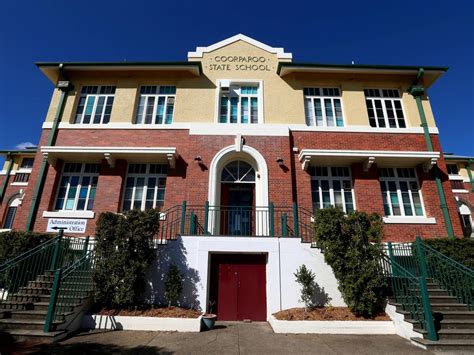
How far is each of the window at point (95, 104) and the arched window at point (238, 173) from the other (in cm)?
622

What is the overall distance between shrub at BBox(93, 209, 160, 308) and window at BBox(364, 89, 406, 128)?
11.0 m

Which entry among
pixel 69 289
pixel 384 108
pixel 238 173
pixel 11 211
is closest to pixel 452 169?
pixel 384 108

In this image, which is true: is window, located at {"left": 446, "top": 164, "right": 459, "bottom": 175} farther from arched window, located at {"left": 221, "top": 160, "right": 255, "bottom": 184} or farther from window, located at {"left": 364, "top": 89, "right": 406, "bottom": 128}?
arched window, located at {"left": 221, "top": 160, "right": 255, "bottom": 184}

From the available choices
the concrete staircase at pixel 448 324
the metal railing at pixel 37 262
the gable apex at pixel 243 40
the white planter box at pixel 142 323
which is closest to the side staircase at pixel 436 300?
the concrete staircase at pixel 448 324

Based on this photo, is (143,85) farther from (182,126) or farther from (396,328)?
(396,328)

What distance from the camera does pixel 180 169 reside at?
11633mm

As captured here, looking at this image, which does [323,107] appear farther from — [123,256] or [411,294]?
[123,256]

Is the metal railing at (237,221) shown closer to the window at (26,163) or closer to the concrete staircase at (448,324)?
the concrete staircase at (448,324)

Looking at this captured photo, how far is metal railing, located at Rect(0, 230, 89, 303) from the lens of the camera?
7805 millimetres

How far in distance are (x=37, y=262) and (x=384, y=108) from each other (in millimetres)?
15365

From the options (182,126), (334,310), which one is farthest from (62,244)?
(334,310)

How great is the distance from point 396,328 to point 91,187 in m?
11.9

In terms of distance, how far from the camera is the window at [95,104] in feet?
42.3

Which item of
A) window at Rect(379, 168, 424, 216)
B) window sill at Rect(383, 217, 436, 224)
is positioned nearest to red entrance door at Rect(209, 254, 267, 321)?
window sill at Rect(383, 217, 436, 224)
